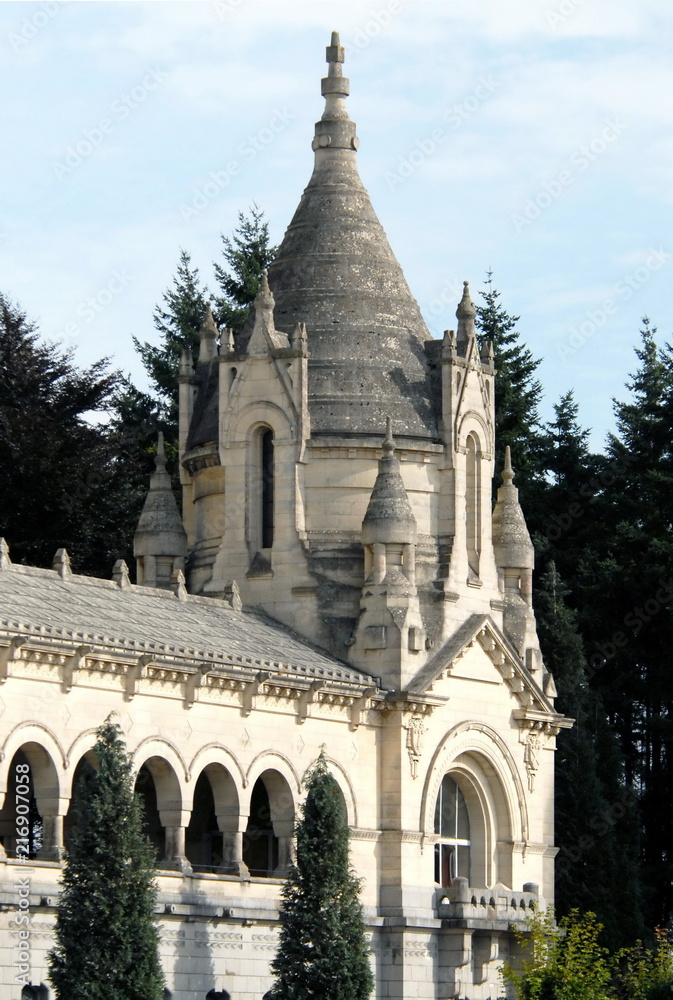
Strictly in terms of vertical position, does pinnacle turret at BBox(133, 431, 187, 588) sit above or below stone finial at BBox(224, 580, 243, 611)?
above

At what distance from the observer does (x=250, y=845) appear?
58.3 meters

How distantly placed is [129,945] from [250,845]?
12.3 meters

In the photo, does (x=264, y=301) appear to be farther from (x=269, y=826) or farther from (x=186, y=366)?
(x=269, y=826)

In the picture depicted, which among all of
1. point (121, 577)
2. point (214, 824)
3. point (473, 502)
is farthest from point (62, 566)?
point (473, 502)

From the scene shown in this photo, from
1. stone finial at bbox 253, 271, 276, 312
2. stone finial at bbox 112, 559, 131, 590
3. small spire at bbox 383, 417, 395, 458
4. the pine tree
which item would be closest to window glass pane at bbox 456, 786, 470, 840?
small spire at bbox 383, 417, 395, 458

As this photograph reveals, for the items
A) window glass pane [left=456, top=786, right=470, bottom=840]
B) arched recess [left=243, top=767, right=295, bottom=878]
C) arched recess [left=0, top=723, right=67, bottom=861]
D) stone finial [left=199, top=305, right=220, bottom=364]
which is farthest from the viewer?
stone finial [left=199, top=305, right=220, bottom=364]

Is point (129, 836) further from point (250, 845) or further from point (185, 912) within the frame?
point (250, 845)

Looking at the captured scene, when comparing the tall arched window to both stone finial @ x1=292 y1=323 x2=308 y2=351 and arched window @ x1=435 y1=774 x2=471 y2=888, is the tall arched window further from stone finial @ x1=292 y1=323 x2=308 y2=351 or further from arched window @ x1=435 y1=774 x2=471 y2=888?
arched window @ x1=435 y1=774 x2=471 y2=888

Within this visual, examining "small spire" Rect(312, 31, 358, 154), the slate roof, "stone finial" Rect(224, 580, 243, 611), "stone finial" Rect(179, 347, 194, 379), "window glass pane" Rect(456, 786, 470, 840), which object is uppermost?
"small spire" Rect(312, 31, 358, 154)

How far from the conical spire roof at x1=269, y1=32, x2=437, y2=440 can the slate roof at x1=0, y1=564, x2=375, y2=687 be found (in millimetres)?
5567

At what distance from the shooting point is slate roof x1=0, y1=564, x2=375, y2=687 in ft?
164

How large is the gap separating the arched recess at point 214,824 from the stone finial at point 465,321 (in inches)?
487

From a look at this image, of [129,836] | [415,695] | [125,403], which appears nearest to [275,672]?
[415,695]

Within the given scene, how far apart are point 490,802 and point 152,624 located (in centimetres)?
1145
